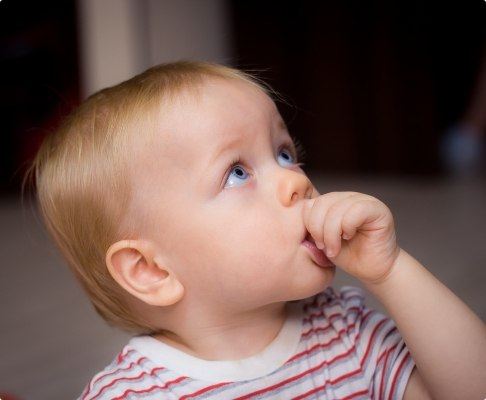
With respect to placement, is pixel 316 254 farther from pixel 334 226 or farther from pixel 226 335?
pixel 226 335

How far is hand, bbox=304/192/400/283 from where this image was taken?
0.77m

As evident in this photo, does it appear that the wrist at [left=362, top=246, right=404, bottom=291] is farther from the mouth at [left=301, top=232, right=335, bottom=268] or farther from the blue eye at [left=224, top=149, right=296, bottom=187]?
the blue eye at [left=224, top=149, right=296, bottom=187]

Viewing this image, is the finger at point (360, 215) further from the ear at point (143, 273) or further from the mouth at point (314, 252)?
the ear at point (143, 273)

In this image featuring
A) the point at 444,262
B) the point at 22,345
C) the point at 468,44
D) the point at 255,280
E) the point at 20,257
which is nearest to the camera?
the point at 255,280

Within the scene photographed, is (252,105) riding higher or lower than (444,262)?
higher

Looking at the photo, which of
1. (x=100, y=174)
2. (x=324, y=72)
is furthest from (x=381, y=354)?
(x=324, y=72)

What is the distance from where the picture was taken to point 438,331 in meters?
0.80

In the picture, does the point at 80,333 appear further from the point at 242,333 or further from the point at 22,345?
the point at 242,333

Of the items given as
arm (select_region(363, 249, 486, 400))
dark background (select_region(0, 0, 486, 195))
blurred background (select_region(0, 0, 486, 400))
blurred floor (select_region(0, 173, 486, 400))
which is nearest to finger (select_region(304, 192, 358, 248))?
arm (select_region(363, 249, 486, 400))

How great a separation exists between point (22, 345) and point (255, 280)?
89cm

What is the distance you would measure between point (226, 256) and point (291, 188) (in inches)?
4.4

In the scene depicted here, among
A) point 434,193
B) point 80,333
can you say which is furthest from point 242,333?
point 434,193

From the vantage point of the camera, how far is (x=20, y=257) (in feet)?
8.25

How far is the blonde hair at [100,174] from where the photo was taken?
847 mm
